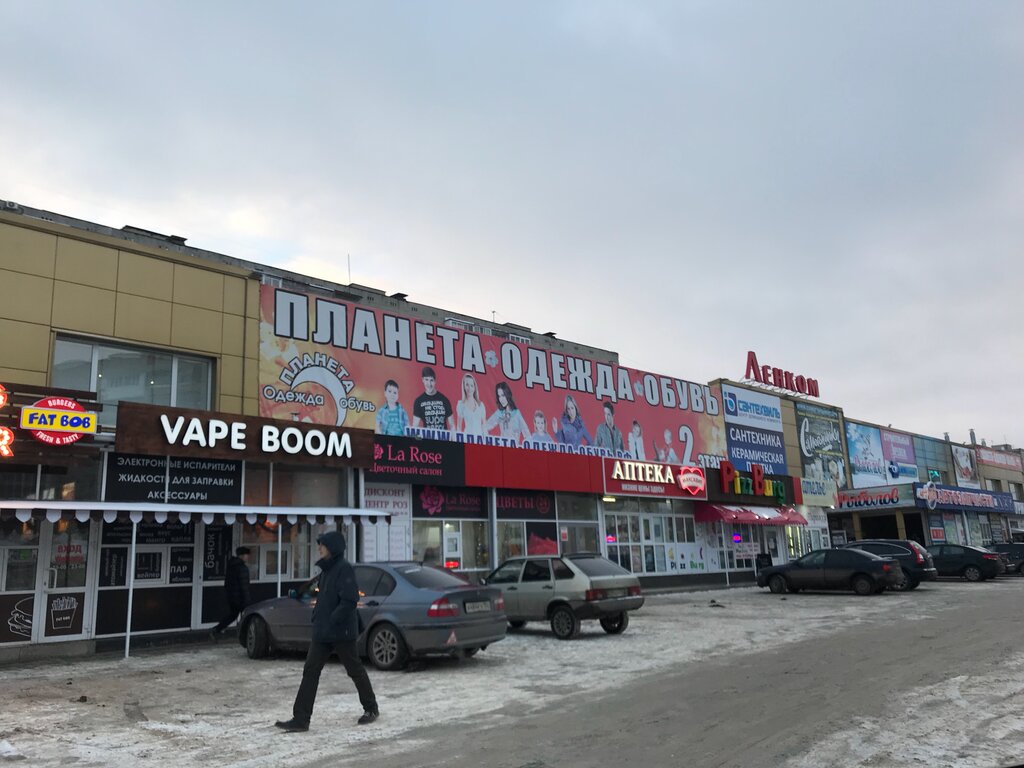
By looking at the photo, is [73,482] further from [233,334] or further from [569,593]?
[569,593]

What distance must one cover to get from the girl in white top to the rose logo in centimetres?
226

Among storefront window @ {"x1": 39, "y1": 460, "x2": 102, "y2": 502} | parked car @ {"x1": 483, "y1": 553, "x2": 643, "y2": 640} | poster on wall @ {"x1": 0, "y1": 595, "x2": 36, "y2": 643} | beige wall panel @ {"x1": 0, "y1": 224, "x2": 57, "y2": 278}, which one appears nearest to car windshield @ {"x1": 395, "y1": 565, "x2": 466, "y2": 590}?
parked car @ {"x1": 483, "y1": 553, "x2": 643, "y2": 640}

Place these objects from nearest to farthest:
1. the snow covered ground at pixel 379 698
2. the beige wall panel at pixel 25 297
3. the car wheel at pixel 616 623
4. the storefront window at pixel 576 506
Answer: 1. the snow covered ground at pixel 379 698
2. the beige wall panel at pixel 25 297
3. the car wheel at pixel 616 623
4. the storefront window at pixel 576 506

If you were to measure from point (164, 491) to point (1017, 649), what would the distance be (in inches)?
598

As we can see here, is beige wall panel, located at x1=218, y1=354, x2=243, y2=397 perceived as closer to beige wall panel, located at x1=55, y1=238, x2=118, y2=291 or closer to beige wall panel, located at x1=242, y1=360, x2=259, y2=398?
beige wall panel, located at x1=242, y1=360, x2=259, y2=398

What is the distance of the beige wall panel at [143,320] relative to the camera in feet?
54.9

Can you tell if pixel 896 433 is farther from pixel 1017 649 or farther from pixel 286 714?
pixel 286 714

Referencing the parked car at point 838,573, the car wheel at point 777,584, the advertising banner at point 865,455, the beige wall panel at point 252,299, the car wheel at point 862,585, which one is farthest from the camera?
the advertising banner at point 865,455

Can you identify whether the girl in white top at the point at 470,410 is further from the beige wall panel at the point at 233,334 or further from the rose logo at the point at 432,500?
the beige wall panel at the point at 233,334

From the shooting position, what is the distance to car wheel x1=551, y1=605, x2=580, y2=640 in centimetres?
1484

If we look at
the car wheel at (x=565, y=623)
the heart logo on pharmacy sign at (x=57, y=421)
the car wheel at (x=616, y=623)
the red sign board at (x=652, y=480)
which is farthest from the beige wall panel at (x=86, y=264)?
the red sign board at (x=652, y=480)

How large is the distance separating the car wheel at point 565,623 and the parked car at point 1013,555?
82.4 feet

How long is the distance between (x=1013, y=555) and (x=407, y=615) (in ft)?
102

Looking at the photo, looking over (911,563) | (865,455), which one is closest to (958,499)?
(865,455)
